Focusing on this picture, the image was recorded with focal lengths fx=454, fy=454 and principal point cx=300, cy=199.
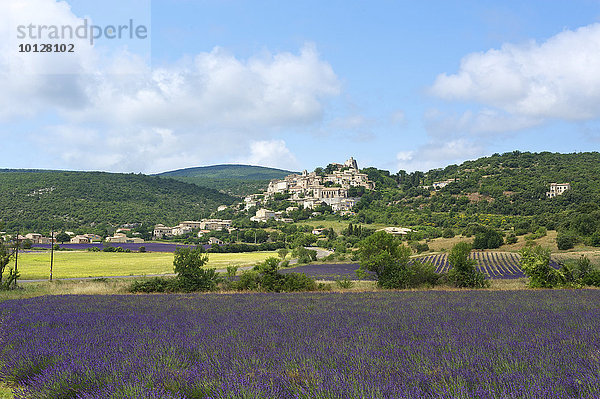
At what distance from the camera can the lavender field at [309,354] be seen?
11.2 feet

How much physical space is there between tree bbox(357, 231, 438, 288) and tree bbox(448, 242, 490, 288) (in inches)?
30.9

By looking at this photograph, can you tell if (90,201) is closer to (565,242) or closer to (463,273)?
(565,242)

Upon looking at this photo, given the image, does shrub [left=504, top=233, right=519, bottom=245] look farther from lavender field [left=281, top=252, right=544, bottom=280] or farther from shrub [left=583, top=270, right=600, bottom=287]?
shrub [left=583, top=270, right=600, bottom=287]

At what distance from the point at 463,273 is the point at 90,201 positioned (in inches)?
3965

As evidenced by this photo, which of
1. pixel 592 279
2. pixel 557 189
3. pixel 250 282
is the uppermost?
pixel 557 189

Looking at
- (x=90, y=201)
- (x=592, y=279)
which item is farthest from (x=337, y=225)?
(x=592, y=279)

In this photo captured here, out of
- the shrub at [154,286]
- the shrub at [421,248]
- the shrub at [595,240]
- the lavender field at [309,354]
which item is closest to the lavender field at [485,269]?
the shrub at [595,240]

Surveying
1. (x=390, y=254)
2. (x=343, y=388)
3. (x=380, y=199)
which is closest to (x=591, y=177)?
(x=380, y=199)

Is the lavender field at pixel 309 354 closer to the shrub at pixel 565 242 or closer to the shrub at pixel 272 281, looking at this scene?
the shrub at pixel 272 281

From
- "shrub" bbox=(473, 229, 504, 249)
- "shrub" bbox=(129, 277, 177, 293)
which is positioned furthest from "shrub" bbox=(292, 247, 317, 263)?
"shrub" bbox=(129, 277, 177, 293)

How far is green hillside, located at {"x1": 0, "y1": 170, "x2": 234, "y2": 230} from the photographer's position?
8481cm

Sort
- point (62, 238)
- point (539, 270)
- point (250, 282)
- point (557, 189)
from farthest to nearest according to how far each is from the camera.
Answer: point (557, 189) → point (62, 238) → point (250, 282) → point (539, 270)

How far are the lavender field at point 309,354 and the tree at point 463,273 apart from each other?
907cm

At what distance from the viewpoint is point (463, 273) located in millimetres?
18094
